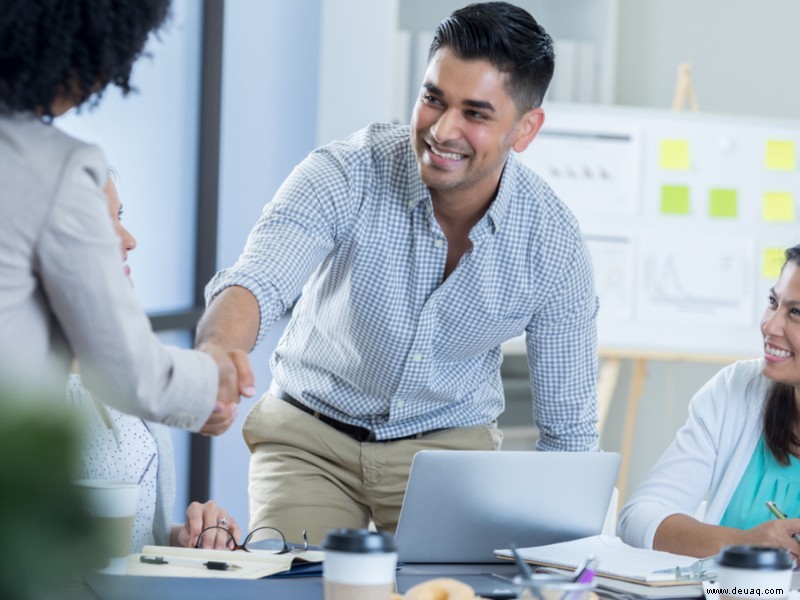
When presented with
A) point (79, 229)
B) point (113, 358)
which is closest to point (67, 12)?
point (79, 229)

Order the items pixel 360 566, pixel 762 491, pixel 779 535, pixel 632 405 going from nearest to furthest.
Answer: pixel 360 566
pixel 779 535
pixel 762 491
pixel 632 405

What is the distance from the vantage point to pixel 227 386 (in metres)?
1.37

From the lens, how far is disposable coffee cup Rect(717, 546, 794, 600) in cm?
106

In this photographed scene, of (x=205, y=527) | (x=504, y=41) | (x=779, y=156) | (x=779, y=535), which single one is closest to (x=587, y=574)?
(x=779, y=535)

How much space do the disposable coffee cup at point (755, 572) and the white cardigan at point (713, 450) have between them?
0.81 meters

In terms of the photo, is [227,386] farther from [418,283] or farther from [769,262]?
[769,262]

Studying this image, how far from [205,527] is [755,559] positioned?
889mm

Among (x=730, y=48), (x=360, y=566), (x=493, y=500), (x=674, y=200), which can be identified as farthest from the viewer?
(x=730, y=48)

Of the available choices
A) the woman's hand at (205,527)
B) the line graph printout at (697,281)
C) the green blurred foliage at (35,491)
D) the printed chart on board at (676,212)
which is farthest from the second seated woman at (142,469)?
the line graph printout at (697,281)

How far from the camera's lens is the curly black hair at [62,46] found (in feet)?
3.40

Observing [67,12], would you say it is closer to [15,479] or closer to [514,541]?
[15,479]

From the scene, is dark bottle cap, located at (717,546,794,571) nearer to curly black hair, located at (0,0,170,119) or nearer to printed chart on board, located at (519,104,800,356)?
curly black hair, located at (0,0,170,119)

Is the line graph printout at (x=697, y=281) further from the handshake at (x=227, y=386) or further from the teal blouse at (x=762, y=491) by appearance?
the handshake at (x=227, y=386)

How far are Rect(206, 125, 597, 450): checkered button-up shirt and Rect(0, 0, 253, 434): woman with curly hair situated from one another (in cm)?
82
